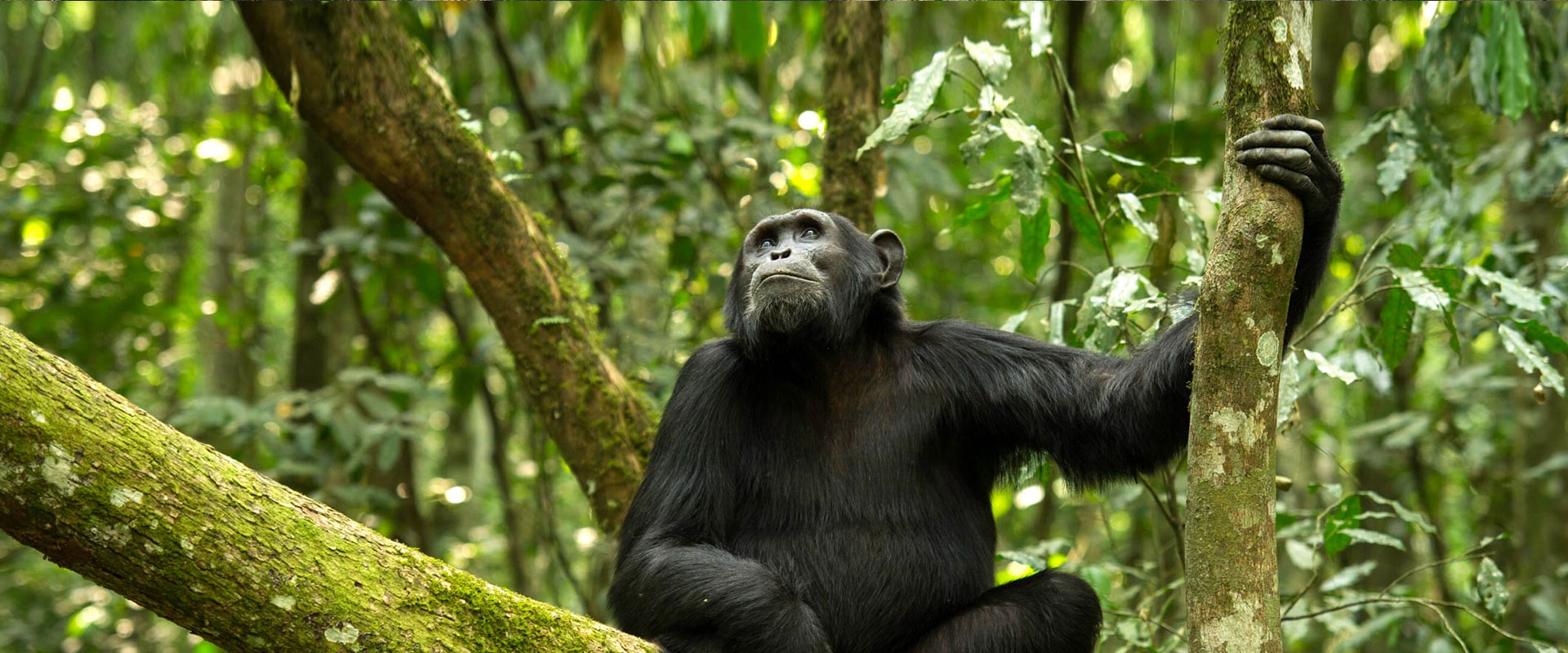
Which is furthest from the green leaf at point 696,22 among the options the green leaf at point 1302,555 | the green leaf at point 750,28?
the green leaf at point 1302,555

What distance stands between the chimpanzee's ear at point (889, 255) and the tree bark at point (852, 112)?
0.86 metres

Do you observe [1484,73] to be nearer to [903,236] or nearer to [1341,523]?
[1341,523]

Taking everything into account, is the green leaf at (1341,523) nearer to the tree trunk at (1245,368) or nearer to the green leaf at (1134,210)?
the green leaf at (1134,210)

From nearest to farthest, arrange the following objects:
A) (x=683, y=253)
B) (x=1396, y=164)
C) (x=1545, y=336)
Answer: (x=1545, y=336) < (x=1396, y=164) < (x=683, y=253)

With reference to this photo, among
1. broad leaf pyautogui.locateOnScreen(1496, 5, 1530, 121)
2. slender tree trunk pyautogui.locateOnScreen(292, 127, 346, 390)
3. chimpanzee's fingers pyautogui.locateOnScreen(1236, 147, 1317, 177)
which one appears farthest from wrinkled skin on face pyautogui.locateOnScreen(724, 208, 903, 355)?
slender tree trunk pyautogui.locateOnScreen(292, 127, 346, 390)

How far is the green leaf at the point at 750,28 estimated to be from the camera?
6648 mm

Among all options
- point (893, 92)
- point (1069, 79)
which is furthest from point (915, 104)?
point (1069, 79)

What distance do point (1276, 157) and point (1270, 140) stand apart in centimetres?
6

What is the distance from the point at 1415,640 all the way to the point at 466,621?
7.87 meters

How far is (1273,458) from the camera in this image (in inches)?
128

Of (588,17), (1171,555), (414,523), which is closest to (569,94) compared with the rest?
(588,17)

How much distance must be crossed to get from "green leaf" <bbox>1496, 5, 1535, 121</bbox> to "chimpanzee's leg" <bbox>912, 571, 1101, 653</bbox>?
3.12m

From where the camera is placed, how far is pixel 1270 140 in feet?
10.7

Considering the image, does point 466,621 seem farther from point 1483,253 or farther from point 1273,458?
point 1483,253
